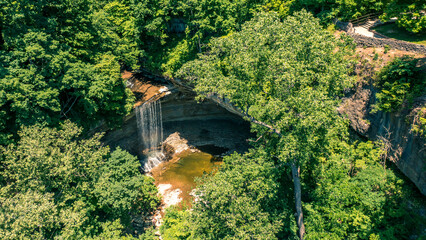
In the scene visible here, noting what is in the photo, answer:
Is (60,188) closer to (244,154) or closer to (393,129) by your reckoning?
(244,154)

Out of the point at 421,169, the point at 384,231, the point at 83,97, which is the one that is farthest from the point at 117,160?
the point at 421,169

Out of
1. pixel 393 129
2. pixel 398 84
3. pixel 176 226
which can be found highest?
pixel 398 84

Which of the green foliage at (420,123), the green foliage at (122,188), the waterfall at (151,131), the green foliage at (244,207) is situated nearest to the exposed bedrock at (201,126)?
the waterfall at (151,131)

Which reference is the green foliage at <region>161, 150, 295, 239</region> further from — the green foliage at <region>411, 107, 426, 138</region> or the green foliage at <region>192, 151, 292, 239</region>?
the green foliage at <region>411, 107, 426, 138</region>

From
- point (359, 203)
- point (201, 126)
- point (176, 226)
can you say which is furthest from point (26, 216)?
point (201, 126)

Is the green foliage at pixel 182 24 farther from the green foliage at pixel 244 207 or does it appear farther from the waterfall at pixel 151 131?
the green foliage at pixel 244 207

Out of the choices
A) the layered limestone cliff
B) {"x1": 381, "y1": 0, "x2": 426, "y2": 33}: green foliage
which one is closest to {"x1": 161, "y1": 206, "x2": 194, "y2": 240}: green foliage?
the layered limestone cliff
